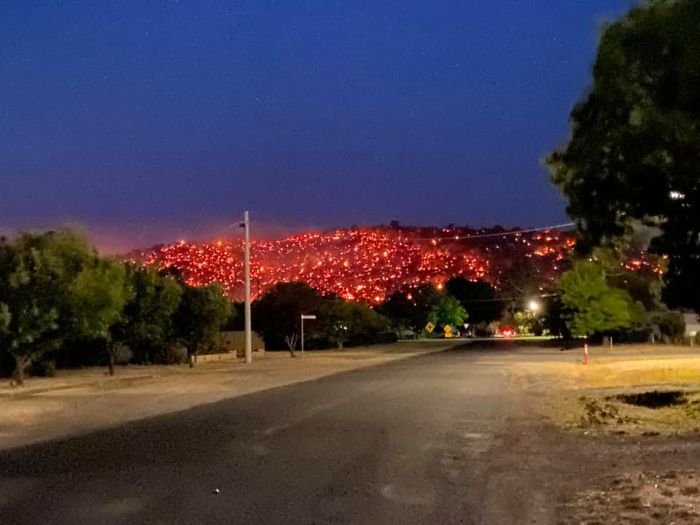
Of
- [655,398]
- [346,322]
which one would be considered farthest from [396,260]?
[655,398]

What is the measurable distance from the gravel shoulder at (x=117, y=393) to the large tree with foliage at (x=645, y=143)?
10.5 metres

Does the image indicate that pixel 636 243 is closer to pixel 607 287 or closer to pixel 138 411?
pixel 138 411

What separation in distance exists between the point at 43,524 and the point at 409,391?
2040cm

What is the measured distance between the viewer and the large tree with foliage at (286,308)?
7006 centimetres

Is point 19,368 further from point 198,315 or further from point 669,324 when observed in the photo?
point 669,324

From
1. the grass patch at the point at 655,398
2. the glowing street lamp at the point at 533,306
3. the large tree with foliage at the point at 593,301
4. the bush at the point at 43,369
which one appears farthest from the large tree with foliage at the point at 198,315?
the glowing street lamp at the point at 533,306

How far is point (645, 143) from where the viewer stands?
49.0ft

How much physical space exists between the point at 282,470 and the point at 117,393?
61.0 feet

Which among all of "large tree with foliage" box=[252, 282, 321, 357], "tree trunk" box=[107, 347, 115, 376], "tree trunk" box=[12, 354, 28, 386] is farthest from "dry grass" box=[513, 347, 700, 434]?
"large tree with foliage" box=[252, 282, 321, 357]

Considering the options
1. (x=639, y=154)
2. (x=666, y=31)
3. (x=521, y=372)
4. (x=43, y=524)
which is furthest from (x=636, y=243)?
(x=521, y=372)

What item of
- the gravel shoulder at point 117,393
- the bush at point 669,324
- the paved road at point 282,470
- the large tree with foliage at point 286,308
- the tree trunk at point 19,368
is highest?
the large tree with foliage at point 286,308

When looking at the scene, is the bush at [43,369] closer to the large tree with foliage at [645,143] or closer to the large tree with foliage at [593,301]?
the large tree with foliage at [645,143]

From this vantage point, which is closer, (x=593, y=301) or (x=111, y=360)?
(x=111, y=360)

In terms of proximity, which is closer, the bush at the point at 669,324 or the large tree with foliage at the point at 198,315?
the large tree with foliage at the point at 198,315
